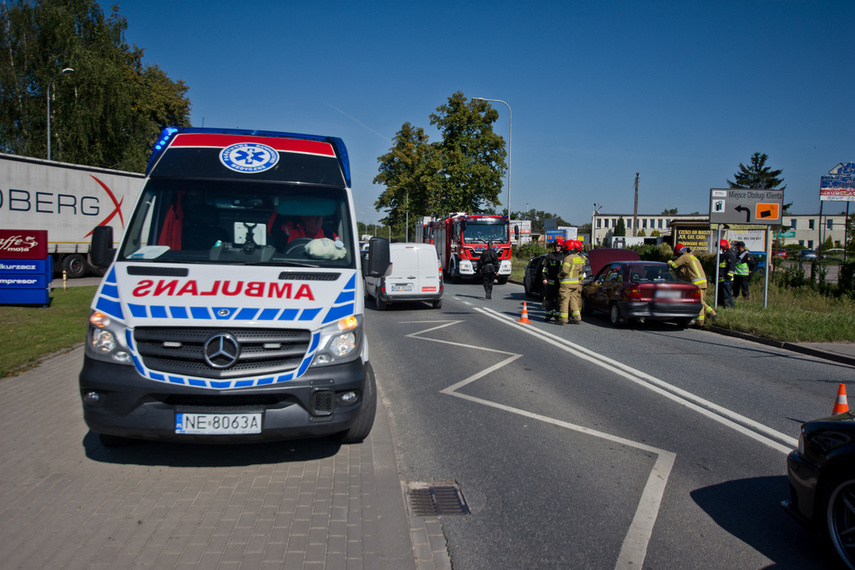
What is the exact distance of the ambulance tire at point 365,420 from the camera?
4863 mm

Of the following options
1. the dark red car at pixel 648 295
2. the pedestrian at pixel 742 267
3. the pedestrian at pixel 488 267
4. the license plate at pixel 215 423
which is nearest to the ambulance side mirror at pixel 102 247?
the license plate at pixel 215 423

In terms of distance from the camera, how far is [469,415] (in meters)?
6.29

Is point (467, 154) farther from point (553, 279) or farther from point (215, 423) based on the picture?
point (215, 423)

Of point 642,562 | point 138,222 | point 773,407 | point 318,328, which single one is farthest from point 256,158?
point 773,407

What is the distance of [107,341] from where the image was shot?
411cm

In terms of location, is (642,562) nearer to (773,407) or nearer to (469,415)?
(469,415)

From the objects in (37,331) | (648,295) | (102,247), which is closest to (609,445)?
(102,247)

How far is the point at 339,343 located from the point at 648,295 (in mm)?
9757

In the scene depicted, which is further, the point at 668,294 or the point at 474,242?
the point at 474,242

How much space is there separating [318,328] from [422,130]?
58.3 m

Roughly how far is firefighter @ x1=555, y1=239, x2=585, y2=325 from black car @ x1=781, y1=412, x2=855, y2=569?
9631mm

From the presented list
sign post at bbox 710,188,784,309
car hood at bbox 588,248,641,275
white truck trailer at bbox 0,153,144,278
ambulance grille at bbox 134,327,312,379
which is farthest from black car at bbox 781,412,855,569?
white truck trailer at bbox 0,153,144,278

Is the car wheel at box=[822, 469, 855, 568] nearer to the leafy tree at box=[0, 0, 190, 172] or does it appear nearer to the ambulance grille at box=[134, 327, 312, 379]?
the ambulance grille at box=[134, 327, 312, 379]

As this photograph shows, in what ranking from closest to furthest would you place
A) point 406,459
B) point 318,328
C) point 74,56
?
1. point 318,328
2. point 406,459
3. point 74,56
